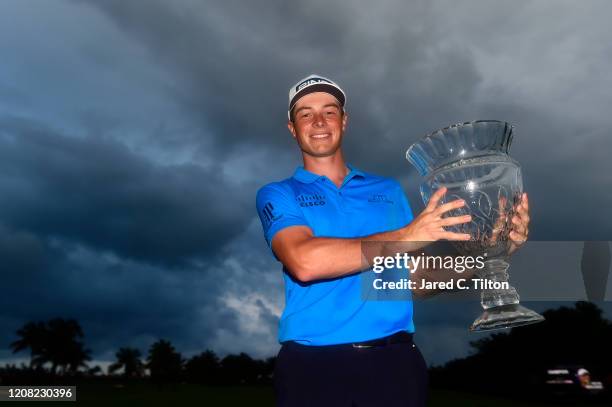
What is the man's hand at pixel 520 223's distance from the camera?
3023 millimetres

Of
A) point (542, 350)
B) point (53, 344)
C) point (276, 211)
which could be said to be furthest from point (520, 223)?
point (53, 344)

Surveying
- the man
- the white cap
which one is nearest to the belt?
the man

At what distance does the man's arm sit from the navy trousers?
43cm

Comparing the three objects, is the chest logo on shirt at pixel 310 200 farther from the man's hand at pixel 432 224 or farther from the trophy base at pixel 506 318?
the trophy base at pixel 506 318

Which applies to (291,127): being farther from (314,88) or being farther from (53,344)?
(53,344)

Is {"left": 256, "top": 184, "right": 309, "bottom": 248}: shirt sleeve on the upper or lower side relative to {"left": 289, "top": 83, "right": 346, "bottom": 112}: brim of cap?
lower

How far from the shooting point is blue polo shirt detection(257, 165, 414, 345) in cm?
308

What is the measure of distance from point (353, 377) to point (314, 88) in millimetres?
1702

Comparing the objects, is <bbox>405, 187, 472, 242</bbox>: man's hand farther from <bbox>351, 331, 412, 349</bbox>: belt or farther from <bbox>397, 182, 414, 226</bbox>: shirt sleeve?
<bbox>397, 182, 414, 226</bbox>: shirt sleeve

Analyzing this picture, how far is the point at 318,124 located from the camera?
3.56 metres

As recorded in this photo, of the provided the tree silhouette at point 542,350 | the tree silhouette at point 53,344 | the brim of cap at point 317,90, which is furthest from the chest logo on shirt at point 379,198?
the tree silhouette at point 53,344

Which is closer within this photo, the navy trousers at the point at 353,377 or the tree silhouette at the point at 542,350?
the navy trousers at the point at 353,377

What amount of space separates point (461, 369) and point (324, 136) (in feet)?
210

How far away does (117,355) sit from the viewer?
162250mm
